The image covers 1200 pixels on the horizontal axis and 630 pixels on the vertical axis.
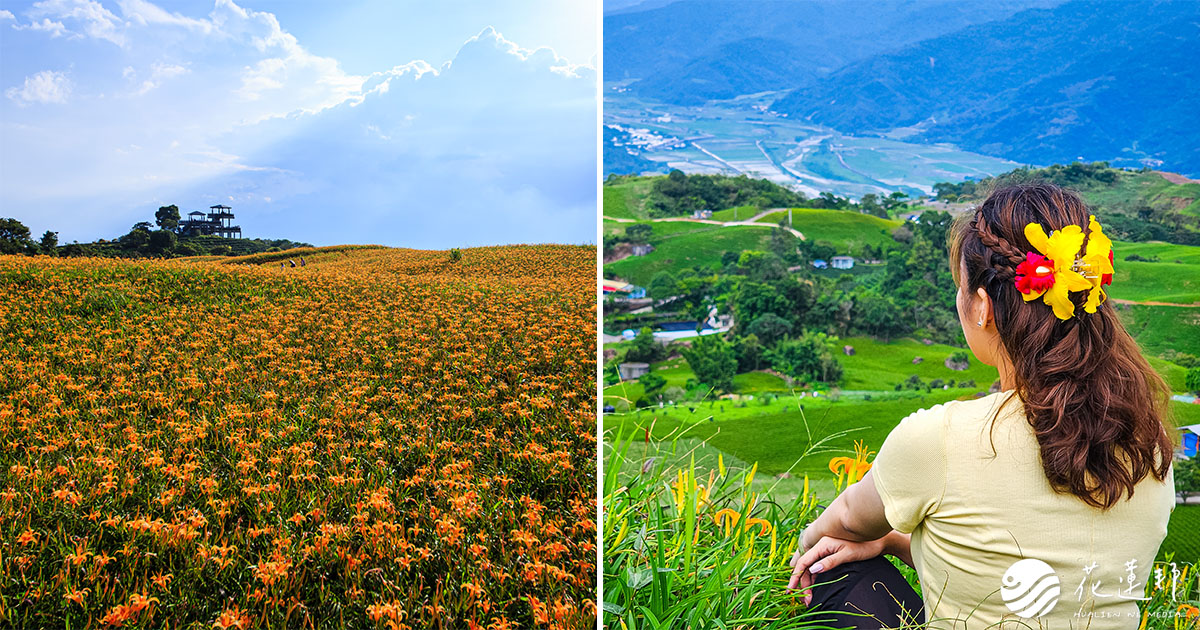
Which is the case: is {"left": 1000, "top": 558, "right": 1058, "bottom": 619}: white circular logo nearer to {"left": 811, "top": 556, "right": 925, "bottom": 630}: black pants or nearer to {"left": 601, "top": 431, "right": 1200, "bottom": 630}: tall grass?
{"left": 811, "top": 556, "right": 925, "bottom": 630}: black pants

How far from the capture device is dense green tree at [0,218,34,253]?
8.91 ft

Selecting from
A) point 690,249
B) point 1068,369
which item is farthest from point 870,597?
point 690,249

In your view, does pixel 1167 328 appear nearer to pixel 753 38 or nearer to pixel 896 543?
pixel 896 543

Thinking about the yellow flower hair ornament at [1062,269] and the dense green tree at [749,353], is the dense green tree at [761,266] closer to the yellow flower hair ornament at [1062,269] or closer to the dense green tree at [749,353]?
the dense green tree at [749,353]

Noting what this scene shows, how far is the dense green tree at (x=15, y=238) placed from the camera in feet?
8.91

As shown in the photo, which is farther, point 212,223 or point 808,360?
point 808,360

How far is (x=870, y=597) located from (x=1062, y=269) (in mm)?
540

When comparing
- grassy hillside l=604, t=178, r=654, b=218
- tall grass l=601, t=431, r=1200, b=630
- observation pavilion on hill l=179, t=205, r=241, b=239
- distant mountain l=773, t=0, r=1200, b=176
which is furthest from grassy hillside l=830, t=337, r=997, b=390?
observation pavilion on hill l=179, t=205, r=241, b=239

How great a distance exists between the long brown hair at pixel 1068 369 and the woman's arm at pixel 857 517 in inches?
8.0

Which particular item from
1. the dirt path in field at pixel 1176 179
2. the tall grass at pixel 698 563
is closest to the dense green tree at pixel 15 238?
the tall grass at pixel 698 563

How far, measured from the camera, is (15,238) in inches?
107

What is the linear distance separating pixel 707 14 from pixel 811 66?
5.29ft

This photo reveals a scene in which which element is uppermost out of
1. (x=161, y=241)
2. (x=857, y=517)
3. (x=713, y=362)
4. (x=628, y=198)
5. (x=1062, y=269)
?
(x=628, y=198)

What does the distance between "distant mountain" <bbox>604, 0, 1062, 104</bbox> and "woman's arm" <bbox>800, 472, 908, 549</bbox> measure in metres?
8.20
